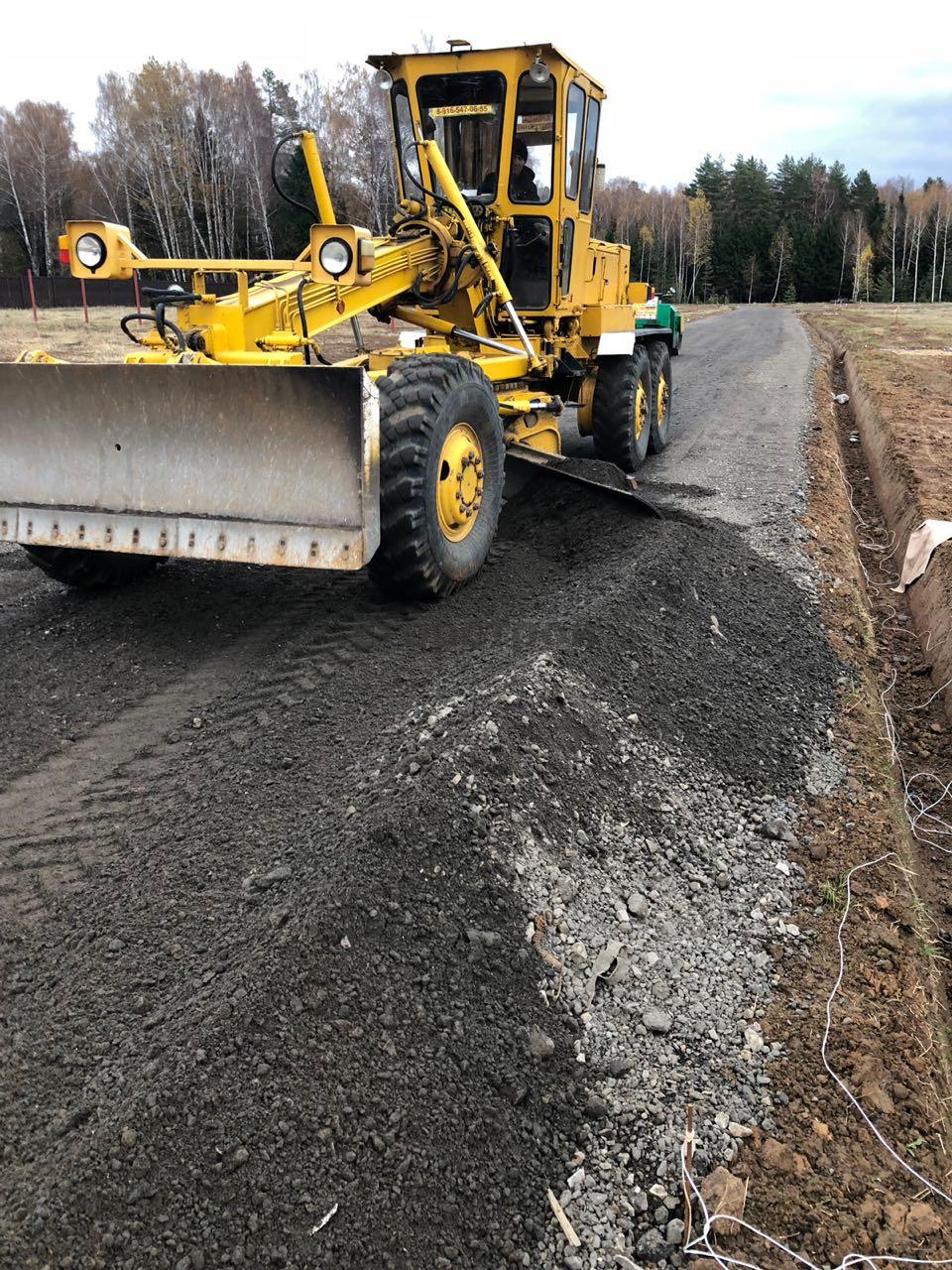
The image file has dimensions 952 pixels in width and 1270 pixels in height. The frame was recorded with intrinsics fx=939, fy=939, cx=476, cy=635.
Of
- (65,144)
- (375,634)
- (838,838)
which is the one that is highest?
(65,144)

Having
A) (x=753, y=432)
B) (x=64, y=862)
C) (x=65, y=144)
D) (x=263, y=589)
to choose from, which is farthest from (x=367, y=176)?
(x=64, y=862)

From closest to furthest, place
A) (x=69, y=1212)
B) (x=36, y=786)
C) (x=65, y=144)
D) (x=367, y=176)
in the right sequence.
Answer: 1. (x=69, y=1212)
2. (x=36, y=786)
3. (x=367, y=176)
4. (x=65, y=144)

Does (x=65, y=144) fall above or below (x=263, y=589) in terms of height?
above

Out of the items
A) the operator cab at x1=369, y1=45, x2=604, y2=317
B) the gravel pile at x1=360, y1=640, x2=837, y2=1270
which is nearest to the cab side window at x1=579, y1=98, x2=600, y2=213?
the operator cab at x1=369, y1=45, x2=604, y2=317

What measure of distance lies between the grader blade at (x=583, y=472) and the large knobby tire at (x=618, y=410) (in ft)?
3.95

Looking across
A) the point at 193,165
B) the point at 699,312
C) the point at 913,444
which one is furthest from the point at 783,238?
the point at 913,444

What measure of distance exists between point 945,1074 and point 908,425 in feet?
30.6

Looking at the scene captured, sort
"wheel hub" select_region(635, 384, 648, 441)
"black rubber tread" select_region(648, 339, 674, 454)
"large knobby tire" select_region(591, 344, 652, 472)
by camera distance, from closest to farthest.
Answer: "large knobby tire" select_region(591, 344, 652, 472)
"wheel hub" select_region(635, 384, 648, 441)
"black rubber tread" select_region(648, 339, 674, 454)

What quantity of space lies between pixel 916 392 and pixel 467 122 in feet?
29.5

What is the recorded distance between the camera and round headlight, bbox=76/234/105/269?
4.98 m

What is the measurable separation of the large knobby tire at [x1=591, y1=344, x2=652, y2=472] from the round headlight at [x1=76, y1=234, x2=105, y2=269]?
181 inches

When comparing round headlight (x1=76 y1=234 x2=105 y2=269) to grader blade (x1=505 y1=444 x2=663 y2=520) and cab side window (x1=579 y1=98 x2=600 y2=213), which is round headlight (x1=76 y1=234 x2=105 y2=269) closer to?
grader blade (x1=505 y1=444 x2=663 y2=520)

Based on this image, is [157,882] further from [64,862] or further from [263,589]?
[263,589]

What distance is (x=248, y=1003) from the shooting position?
7.98 feet
